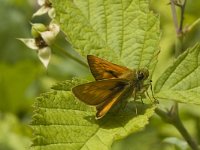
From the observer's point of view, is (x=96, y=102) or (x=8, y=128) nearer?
(x=96, y=102)

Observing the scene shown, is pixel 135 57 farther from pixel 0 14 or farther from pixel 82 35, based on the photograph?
pixel 0 14

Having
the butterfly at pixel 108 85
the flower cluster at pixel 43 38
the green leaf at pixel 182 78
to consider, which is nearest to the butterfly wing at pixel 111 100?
the butterfly at pixel 108 85

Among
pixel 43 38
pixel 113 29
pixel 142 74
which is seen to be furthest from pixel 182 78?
pixel 43 38

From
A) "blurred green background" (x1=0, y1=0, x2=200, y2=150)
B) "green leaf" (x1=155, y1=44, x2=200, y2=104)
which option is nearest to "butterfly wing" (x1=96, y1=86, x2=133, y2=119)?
"green leaf" (x1=155, y1=44, x2=200, y2=104)

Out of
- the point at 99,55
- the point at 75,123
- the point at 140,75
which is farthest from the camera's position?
the point at 99,55

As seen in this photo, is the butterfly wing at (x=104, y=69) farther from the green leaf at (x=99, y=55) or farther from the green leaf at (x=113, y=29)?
the green leaf at (x=113, y=29)

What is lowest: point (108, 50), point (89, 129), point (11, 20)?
point (11, 20)

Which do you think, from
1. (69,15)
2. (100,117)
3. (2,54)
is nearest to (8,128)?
(2,54)

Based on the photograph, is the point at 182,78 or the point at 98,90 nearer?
the point at 98,90

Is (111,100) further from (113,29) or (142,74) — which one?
(113,29)
